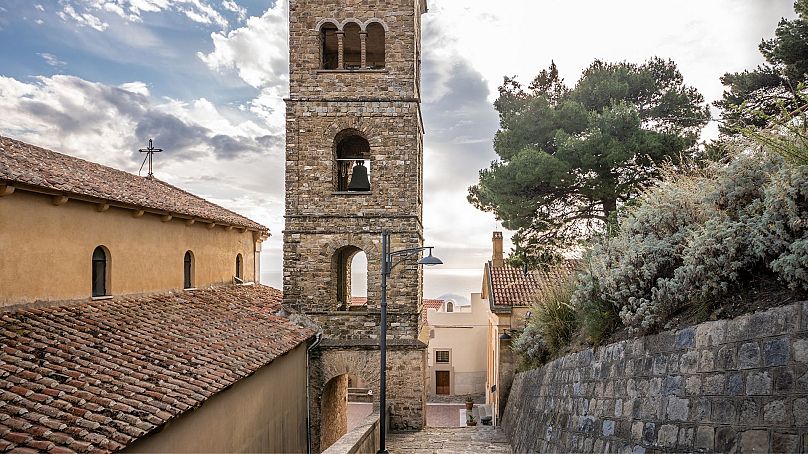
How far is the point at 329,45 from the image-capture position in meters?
16.7

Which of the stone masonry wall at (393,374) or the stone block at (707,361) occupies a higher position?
the stone block at (707,361)

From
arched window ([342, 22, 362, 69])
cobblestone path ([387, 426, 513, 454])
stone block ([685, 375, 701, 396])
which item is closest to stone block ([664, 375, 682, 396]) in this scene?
stone block ([685, 375, 701, 396])

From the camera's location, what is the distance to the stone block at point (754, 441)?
12.9ft

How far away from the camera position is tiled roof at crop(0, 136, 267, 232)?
942 cm

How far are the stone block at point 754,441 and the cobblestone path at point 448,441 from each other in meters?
8.18

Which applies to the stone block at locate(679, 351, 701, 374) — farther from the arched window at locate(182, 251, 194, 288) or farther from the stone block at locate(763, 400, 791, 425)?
the arched window at locate(182, 251, 194, 288)

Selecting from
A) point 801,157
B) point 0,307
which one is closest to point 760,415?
point 801,157

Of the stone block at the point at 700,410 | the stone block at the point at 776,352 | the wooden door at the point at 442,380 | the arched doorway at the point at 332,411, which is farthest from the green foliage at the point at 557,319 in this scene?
the wooden door at the point at 442,380

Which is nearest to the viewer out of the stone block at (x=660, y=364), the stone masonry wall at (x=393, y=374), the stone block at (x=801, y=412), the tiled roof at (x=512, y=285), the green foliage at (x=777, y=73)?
the stone block at (x=801, y=412)

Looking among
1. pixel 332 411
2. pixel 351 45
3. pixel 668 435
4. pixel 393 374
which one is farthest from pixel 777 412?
pixel 351 45

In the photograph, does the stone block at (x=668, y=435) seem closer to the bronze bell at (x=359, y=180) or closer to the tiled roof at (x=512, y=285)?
the bronze bell at (x=359, y=180)

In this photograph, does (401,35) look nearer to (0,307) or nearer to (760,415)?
(0,307)

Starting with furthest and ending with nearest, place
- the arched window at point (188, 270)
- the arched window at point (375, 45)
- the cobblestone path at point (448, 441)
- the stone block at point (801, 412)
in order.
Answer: the arched window at point (375, 45)
the arched window at point (188, 270)
the cobblestone path at point (448, 441)
the stone block at point (801, 412)

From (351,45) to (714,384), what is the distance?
15.0 meters
